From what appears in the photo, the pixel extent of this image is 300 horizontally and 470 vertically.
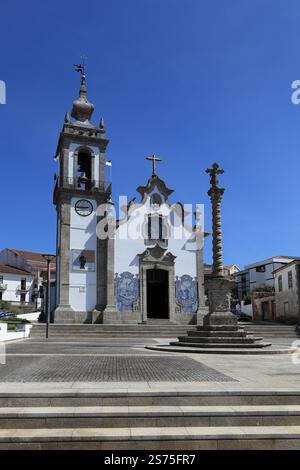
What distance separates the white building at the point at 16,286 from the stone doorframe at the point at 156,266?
39.7 m

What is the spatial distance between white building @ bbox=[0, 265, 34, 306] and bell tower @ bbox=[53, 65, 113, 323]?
37167 mm

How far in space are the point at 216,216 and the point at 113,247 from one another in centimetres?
1457

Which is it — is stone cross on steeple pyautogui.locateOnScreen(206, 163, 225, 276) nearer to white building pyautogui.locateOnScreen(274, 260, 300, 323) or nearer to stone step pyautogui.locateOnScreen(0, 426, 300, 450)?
stone step pyautogui.locateOnScreen(0, 426, 300, 450)

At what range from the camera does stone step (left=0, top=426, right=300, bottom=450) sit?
525cm

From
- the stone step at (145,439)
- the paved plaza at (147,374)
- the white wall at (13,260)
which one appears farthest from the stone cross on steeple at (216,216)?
the white wall at (13,260)

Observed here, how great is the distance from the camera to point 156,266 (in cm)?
3061

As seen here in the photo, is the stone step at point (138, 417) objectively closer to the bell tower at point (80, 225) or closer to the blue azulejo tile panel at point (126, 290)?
the bell tower at point (80, 225)

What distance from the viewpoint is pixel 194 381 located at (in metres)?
7.46

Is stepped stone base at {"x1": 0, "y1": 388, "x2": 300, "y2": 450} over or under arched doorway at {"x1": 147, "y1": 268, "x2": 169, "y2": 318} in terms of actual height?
under

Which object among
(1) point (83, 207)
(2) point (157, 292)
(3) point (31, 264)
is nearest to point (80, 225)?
(1) point (83, 207)

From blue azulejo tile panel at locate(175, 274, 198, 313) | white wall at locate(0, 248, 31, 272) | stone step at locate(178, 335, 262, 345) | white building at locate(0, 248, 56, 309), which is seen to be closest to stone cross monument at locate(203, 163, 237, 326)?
stone step at locate(178, 335, 262, 345)
